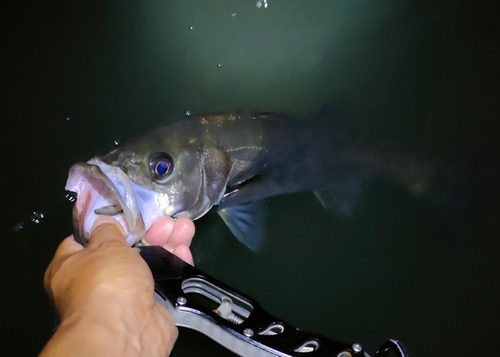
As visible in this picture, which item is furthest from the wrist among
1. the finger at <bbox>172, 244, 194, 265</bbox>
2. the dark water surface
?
the dark water surface

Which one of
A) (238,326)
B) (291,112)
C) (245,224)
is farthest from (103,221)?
(291,112)

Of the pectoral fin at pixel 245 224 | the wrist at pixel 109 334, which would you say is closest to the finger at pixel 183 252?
the wrist at pixel 109 334

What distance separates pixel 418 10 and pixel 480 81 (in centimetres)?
48

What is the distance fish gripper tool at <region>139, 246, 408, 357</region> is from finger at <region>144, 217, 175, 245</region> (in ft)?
0.46

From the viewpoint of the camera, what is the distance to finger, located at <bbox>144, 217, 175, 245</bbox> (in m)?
1.07

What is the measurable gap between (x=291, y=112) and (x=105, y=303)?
1.35 m

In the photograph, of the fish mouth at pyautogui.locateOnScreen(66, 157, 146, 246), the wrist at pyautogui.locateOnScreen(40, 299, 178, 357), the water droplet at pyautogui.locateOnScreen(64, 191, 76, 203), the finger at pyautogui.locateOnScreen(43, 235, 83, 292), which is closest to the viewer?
the wrist at pyautogui.locateOnScreen(40, 299, 178, 357)

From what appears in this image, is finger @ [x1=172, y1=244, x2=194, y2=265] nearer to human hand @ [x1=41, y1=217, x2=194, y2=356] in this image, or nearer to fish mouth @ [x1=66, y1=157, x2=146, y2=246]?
fish mouth @ [x1=66, y1=157, x2=146, y2=246]

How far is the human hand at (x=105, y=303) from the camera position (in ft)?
2.04

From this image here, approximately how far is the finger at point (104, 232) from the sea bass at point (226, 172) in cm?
5

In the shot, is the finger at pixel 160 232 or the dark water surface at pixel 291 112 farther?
the dark water surface at pixel 291 112

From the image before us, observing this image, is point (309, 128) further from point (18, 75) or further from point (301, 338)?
point (18, 75)

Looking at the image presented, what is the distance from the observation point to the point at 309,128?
5.37 ft

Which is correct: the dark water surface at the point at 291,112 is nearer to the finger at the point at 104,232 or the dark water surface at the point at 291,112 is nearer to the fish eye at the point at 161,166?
the fish eye at the point at 161,166
